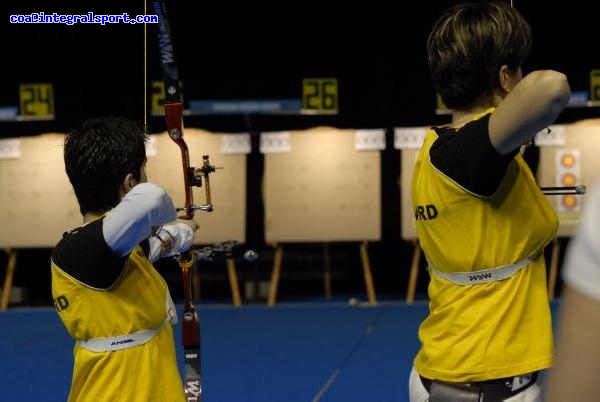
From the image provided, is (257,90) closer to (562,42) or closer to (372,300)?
(372,300)

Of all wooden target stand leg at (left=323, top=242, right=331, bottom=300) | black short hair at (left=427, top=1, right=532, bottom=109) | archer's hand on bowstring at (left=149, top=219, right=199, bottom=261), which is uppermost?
black short hair at (left=427, top=1, right=532, bottom=109)

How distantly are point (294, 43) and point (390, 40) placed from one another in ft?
2.61

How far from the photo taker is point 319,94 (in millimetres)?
6445

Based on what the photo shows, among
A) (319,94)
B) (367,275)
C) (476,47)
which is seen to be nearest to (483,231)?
(476,47)

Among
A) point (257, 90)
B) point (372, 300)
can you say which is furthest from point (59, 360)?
point (257, 90)

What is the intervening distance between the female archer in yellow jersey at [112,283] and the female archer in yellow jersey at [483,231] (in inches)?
21.9

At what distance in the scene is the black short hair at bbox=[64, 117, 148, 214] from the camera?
156cm

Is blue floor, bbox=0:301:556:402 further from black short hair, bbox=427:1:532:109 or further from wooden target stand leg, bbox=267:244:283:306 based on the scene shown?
black short hair, bbox=427:1:532:109

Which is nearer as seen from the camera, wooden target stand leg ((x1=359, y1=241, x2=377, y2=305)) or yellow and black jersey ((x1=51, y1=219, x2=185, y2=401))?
yellow and black jersey ((x1=51, y1=219, x2=185, y2=401))

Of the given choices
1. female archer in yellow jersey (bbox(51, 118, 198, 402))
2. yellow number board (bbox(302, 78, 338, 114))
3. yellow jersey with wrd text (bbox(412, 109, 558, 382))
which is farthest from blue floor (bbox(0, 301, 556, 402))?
yellow jersey with wrd text (bbox(412, 109, 558, 382))

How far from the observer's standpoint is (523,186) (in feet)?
3.68

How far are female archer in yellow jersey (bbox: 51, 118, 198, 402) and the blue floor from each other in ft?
6.03

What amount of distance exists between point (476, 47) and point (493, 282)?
0.34 meters

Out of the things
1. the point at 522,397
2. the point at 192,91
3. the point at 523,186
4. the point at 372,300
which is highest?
the point at 192,91
